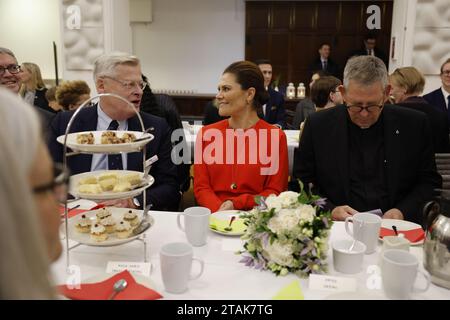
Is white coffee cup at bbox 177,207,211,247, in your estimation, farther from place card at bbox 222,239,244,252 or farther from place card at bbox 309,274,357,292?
place card at bbox 309,274,357,292

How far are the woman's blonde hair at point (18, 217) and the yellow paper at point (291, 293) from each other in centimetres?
74

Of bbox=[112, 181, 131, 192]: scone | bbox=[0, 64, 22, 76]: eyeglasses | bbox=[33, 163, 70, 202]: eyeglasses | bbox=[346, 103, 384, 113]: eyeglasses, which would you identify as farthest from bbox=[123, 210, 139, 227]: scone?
bbox=[0, 64, 22, 76]: eyeglasses

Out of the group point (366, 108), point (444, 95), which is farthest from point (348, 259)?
point (444, 95)

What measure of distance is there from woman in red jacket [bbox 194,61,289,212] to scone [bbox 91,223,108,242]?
37.4 inches

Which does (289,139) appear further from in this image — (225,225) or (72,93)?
(225,225)

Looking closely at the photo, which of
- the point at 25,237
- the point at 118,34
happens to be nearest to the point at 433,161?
the point at 25,237

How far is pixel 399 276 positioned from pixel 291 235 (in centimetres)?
32

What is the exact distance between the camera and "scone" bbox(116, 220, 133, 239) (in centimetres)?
142

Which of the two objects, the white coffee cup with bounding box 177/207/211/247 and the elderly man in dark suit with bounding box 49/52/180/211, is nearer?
the white coffee cup with bounding box 177/207/211/247

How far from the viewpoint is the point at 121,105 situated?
2.22 meters

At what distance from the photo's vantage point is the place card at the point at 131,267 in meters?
1.33

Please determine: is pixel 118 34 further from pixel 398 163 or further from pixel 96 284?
pixel 96 284

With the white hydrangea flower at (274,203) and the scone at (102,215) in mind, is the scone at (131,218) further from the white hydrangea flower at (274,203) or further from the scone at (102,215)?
the white hydrangea flower at (274,203)

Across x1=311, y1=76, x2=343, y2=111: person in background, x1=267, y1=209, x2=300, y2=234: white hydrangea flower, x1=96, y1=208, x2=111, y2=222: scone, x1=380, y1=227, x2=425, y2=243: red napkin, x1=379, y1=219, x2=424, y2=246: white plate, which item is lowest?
x1=379, y1=219, x2=424, y2=246: white plate
